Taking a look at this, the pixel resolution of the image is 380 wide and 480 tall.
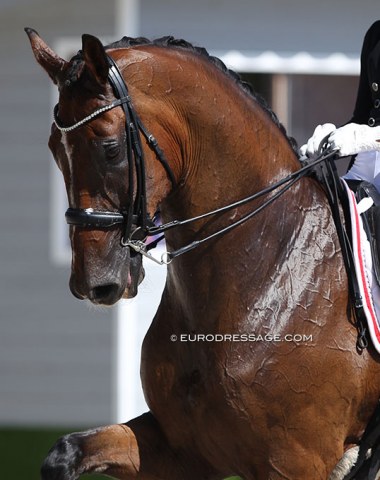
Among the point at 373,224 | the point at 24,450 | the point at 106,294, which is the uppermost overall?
the point at 373,224

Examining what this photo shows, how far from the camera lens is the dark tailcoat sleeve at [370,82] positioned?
440 centimetres

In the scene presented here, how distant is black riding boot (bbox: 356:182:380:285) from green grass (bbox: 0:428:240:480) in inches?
202

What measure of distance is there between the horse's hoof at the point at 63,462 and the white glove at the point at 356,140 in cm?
147

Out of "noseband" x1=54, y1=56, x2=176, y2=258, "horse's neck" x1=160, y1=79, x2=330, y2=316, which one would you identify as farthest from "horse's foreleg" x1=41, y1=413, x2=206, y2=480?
"noseband" x1=54, y1=56, x2=176, y2=258

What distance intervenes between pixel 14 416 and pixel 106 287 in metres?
5.80

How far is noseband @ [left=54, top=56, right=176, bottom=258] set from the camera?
3.50 meters

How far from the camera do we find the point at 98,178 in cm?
351

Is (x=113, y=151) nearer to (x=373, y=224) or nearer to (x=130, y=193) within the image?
(x=130, y=193)

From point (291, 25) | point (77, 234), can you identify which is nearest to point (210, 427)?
point (77, 234)

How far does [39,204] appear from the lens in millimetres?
9039

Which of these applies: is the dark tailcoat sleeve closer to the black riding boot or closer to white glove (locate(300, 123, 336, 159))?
white glove (locate(300, 123, 336, 159))

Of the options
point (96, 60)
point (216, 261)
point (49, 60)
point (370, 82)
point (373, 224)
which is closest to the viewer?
point (96, 60)

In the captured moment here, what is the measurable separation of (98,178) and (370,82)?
1.46 m

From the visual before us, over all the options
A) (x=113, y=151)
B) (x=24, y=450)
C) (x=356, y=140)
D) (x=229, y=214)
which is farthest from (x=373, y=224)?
(x=24, y=450)
